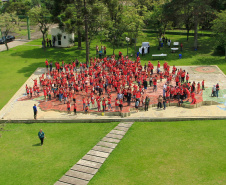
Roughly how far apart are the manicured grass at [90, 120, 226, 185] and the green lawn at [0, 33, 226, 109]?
52.8 feet

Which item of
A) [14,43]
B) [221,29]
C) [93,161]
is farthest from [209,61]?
[14,43]

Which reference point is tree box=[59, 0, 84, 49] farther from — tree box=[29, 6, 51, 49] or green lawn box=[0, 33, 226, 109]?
green lawn box=[0, 33, 226, 109]

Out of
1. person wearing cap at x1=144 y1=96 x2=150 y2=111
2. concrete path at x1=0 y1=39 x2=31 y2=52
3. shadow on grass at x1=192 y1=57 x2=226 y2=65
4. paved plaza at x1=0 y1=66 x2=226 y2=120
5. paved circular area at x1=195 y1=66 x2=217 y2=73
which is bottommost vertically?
paved plaza at x1=0 y1=66 x2=226 y2=120

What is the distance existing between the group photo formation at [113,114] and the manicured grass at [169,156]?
2.1 inches

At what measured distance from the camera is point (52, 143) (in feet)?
62.3

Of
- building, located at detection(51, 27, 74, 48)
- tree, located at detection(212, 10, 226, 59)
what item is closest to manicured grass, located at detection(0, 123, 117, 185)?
tree, located at detection(212, 10, 226, 59)

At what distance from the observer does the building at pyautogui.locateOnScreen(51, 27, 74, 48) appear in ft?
150

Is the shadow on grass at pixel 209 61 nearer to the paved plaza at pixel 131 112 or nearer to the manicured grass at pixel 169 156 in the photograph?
the paved plaza at pixel 131 112

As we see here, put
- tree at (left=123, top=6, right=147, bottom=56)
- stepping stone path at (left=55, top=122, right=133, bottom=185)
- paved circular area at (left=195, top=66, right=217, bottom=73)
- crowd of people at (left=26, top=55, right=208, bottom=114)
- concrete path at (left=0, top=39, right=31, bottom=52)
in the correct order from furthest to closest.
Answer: concrete path at (left=0, top=39, right=31, bottom=52), tree at (left=123, top=6, right=147, bottom=56), paved circular area at (left=195, top=66, right=217, bottom=73), crowd of people at (left=26, top=55, right=208, bottom=114), stepping stone path at (left=55, top=122, right=133, bottom=185)

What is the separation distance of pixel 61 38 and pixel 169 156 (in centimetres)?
3479

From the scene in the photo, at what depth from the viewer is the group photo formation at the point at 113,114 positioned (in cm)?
1538

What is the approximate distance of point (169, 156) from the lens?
16.3 meters

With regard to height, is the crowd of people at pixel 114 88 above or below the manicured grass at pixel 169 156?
above

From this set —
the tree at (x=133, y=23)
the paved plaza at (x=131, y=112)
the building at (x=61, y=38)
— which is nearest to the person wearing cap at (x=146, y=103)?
the paved plaza at (x=131, y=112)
